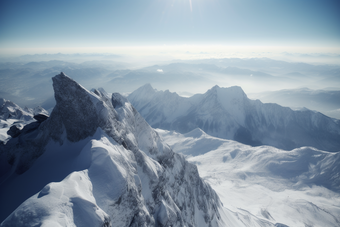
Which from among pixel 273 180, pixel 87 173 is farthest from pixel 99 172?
pixel 273 180

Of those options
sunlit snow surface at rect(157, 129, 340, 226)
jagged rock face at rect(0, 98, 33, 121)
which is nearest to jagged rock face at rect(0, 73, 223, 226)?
sunlit snow surface at rect(157, 129, 340, 226)

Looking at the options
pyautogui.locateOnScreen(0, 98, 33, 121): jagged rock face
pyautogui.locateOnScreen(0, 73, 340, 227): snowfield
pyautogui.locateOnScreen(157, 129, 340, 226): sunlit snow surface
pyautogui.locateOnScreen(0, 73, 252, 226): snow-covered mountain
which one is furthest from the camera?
pyautogui.locateOnScreen(0, 98, 33, 121): jagged rock face

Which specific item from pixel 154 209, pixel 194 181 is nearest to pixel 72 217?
pixel 154 209

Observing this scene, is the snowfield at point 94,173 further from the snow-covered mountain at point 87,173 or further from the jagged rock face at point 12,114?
the jagged rock face at point 12,114

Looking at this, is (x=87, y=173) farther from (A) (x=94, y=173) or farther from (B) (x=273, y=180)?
(B) (x=273, y=180)

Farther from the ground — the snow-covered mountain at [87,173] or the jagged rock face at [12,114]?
the snow-covered mountain at [87,173]

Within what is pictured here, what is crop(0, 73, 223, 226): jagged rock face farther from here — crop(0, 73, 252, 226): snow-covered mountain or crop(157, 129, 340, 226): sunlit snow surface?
crop(157, 129, 340, 226): sunlit snow surface

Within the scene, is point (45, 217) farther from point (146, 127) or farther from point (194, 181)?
point (194, 181)

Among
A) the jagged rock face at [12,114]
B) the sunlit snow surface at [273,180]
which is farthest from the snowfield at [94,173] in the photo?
the jagged rock face at [12,114]
